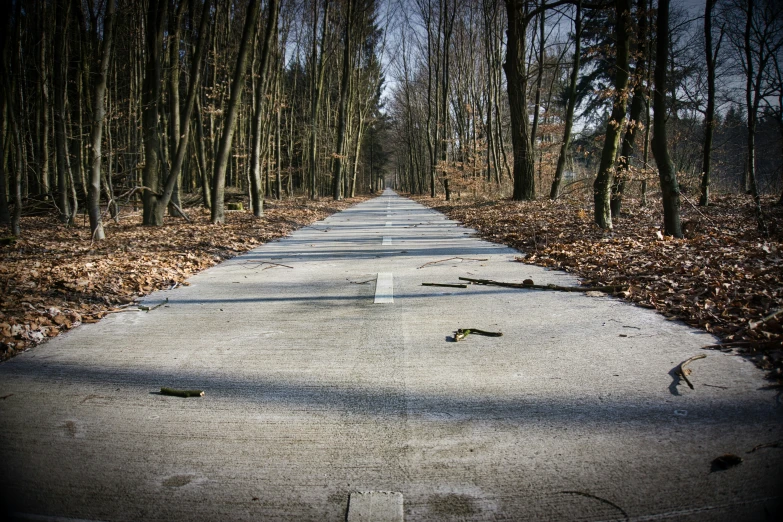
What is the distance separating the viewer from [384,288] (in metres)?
5.72

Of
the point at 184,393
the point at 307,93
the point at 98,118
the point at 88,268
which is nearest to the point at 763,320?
the point at 184,393

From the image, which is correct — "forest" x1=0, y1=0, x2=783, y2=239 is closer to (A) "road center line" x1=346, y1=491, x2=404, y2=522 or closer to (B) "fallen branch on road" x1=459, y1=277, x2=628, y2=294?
(B) "fallen branch on road" x1=459, y1=277, x2=628, y2=294

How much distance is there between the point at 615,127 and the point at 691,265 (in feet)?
17.9

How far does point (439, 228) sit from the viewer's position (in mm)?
13750

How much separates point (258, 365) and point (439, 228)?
1085 cm

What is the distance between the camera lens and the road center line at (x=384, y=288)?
5176 millimetres

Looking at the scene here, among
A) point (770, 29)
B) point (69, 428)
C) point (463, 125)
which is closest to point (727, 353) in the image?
point (69, 428)

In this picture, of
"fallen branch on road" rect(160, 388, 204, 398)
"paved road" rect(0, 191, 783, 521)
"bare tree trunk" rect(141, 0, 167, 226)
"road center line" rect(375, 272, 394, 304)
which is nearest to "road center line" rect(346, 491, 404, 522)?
"paved road" rect(0, 191, 783, 521)

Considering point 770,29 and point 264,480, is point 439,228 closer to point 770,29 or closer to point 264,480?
point 264,480

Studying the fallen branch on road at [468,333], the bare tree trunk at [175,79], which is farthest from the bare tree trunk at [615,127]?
the bare tree trunk at [175,79]

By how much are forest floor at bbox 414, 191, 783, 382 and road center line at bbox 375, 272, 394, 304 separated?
242cm

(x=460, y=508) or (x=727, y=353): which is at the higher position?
(x=727, y=353)

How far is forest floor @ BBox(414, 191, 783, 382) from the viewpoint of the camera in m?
3.65

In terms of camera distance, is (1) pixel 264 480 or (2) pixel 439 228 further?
(2) pixel 439 228
